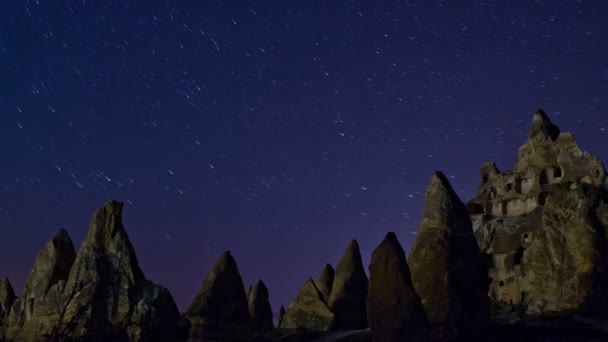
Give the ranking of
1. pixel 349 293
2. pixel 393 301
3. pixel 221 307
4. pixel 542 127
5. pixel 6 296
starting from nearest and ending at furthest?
pixel 393 301, pixel 221 307, pixel 349 293, pixel 6 296, pixel 542 127

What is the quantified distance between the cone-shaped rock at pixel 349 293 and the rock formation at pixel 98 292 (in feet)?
37.0

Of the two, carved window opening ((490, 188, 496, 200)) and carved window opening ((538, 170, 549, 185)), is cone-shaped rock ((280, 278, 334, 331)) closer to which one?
carved window opening ((490, 188, 496, 200))

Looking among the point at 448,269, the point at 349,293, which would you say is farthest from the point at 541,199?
the point at 448,269

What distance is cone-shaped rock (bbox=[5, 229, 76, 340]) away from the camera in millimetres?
38469

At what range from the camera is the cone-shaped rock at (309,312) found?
1539 inches

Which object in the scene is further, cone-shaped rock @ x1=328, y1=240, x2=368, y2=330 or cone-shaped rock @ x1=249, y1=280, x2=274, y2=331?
cone-shaped rock @ x1=249, y1=280, x2=274, y2=331

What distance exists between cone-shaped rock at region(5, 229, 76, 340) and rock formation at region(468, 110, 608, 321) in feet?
84.8

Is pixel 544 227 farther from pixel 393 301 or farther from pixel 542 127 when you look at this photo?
pixel 542 127

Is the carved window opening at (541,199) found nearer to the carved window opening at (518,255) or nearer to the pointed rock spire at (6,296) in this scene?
the carved window opening at (518,255)

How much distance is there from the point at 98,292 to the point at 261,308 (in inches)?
532

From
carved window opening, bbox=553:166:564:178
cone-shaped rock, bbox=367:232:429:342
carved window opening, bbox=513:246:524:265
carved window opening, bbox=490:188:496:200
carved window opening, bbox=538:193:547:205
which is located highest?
carved window opening, bbox=553:166:564:178

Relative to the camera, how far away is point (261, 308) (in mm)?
45688

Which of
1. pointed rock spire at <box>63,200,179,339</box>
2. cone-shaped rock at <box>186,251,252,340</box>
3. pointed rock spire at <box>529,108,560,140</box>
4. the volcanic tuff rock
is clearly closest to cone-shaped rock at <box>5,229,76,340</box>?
pointed rock spire at <box>63,200,179,339</box>

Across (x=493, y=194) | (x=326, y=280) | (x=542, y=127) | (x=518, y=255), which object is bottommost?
(x=326, y=280)
